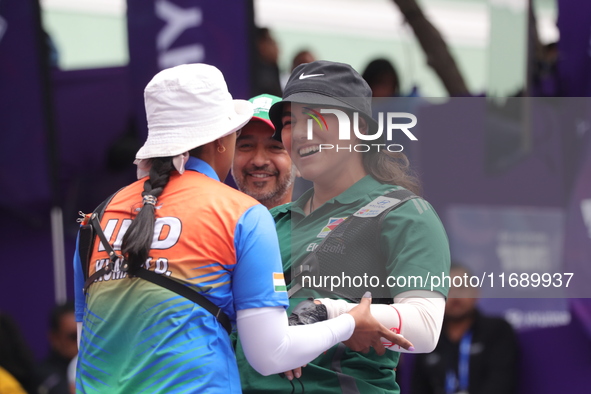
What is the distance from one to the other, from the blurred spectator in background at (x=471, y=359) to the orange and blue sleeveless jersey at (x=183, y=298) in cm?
296

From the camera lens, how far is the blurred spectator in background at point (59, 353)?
212 inches

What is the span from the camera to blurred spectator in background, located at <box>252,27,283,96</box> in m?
5.28

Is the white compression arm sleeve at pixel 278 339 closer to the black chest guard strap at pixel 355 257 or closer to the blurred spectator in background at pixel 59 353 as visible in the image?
the black chest guard strap at pixel 355 257

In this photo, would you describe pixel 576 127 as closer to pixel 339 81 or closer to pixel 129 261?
pixel 339 81

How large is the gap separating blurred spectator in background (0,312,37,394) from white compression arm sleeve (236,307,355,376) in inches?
146

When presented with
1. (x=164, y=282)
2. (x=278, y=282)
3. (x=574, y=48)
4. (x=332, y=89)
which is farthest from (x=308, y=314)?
(x=574, y=48)

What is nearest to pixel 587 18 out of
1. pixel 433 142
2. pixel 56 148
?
pixel 433 142

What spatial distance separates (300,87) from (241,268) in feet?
1.82

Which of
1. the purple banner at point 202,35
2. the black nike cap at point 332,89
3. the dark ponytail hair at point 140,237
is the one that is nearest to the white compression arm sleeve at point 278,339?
the dark ponytail hair at point 140,237

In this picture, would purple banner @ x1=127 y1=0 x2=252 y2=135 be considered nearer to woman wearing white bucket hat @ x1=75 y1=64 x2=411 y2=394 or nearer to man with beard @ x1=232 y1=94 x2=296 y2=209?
man with beard @ x1=232 y1=94 x2=296 y2=209

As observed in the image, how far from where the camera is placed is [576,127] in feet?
7.67

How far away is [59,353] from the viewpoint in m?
5.57

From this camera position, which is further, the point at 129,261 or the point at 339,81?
the point at 339,81

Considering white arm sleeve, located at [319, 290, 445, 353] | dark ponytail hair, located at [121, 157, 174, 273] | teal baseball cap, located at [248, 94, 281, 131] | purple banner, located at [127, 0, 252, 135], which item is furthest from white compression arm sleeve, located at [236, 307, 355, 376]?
purple banner, located at [127, 0, 252, 135]
